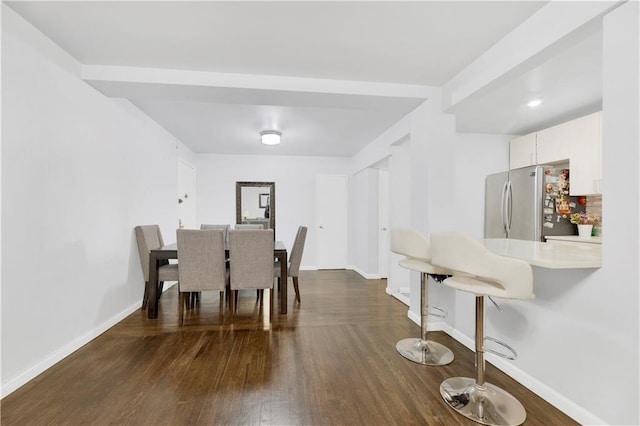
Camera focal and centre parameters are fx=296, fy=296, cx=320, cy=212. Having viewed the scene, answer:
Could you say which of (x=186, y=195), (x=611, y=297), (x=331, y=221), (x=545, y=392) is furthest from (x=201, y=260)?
(x=331, y=221)

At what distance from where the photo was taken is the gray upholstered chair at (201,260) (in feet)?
9.61

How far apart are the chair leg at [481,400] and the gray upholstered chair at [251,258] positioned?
1916mm

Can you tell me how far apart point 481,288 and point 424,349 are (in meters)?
1.07

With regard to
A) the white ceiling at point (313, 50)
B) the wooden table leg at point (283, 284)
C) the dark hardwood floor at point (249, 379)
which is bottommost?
the dark hardwood floor at point (249, 379)

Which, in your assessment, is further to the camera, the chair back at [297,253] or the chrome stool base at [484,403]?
the chair back at [297,253]

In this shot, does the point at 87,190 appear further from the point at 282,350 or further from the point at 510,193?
the point at 510,193

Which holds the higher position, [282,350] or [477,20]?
[477,20]

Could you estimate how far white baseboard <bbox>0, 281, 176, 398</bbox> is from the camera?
5.92 ft

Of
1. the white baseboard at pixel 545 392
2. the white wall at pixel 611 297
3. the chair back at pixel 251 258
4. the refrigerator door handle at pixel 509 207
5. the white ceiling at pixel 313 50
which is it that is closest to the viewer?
the white wall at pixel 611 297

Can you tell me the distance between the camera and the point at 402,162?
418 cm

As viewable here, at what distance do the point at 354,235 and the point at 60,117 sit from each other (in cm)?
481

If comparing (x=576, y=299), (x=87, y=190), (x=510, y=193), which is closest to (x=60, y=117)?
(x=87, y=190)

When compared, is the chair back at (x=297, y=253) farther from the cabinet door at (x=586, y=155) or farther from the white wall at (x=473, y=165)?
the cabinet door at (x=586, y=155)

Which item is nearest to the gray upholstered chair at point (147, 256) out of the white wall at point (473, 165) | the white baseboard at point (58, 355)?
the white baseboard at point (58, 355)
